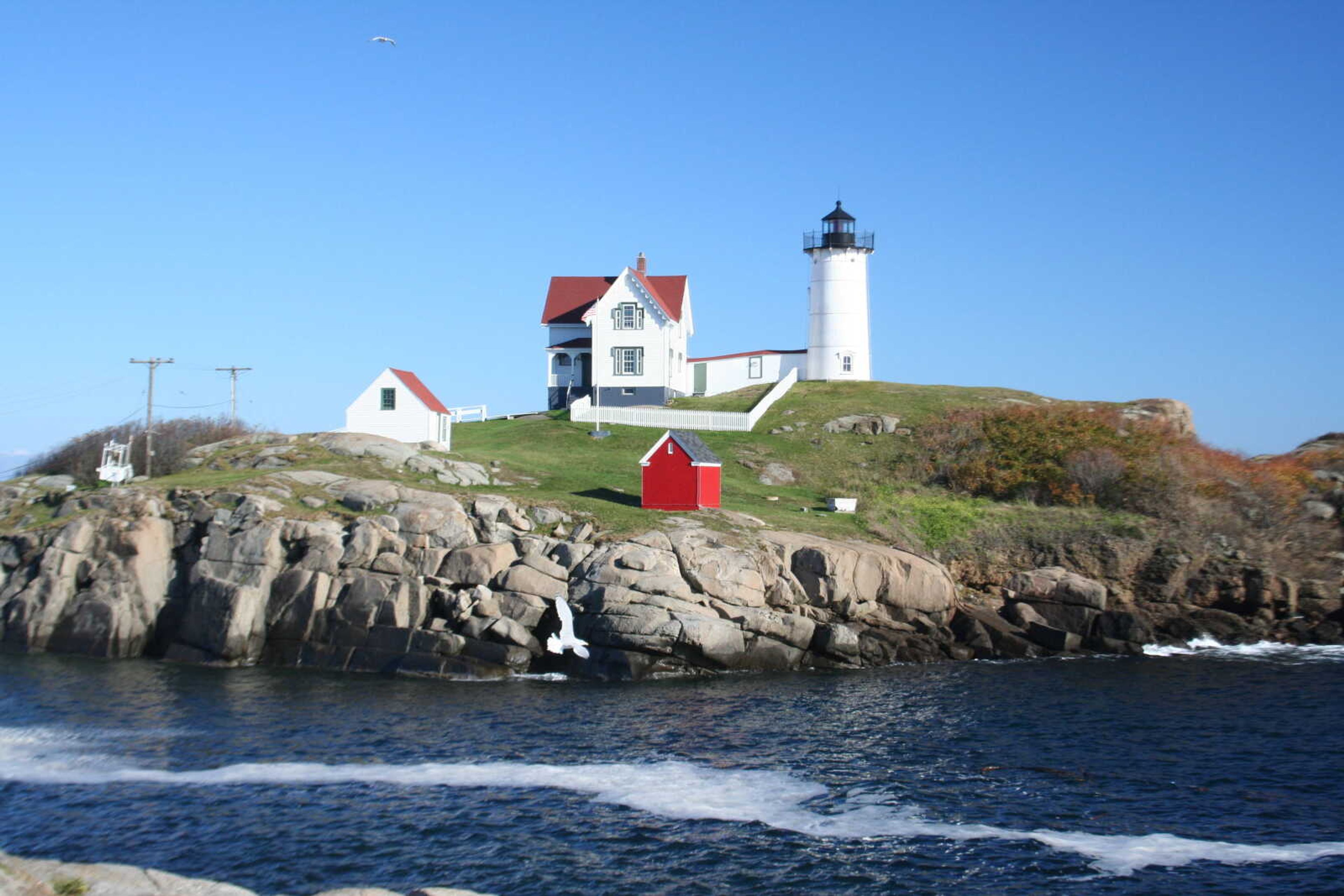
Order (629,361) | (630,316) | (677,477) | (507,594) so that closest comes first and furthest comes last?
1. (507,594)
2. (677,477)
3. (630,316)
4. (629,361)

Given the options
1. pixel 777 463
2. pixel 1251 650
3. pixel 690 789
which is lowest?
pixel 690 789

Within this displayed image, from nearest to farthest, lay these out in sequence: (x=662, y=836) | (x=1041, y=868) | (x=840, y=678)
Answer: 1. (x=1041, y=868)
2. (x=662, y=836)
3. (x=840, y=678)

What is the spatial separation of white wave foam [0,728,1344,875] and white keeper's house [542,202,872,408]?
41.5m

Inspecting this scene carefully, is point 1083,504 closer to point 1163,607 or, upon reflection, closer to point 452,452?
point 1163,607

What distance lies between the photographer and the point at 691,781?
869 inches

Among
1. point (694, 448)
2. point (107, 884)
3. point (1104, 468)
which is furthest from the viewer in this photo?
point (1104, 468)

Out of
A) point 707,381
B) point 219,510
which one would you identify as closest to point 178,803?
point 219,510

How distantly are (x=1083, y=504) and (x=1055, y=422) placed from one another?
6456mm

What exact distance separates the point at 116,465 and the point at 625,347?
2818 cm

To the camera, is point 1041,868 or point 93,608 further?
point 93,608

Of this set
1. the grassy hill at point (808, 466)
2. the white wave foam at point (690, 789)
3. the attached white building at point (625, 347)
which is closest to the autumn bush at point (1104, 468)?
the grassy hill at point (808, 466)

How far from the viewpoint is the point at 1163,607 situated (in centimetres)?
3834

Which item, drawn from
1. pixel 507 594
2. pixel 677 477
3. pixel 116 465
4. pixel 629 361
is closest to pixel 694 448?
pixel 677 477

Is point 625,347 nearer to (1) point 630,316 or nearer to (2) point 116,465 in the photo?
(1) point 630,316
